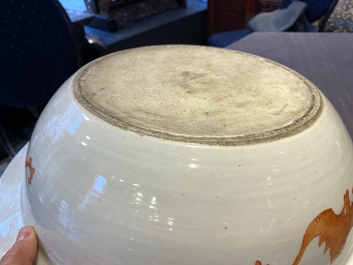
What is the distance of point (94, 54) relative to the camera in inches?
53.8

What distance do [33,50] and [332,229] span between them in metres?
0.98

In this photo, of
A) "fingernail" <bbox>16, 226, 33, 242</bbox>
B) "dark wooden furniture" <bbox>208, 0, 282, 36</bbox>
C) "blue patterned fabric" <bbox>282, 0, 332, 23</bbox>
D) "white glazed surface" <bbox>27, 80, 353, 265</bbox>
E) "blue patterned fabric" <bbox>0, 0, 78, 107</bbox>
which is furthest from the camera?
"dark wooden furniture" <bbox>208, 0, 282, 36</bbox>

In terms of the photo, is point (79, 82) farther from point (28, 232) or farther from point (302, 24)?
point (302, 24)

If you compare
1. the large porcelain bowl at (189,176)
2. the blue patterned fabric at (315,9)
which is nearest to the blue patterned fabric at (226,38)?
the blue patterned fabric at (315,9)

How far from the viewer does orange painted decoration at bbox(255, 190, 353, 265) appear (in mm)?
519

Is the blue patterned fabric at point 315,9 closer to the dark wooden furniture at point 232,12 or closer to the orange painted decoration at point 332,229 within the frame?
the dark wooden furniture at point 232,12

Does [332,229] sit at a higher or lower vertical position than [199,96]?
lower

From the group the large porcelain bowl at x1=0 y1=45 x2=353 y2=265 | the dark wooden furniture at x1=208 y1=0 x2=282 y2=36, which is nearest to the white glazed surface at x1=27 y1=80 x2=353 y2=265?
the large porcelain bowl at x1=0 y1=45 x2=353 y2=265

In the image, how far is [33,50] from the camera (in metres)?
1.13

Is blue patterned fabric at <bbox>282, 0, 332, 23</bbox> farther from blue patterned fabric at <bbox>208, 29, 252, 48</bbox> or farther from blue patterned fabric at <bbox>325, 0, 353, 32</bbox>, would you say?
blue patterned fabric at <bbox>208, 29, 252, 48</bbox>

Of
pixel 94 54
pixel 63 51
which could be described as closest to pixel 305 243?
pixel 63 51

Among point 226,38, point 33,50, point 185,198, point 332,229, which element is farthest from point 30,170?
point 226,38

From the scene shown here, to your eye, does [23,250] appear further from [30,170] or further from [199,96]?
[199,96]

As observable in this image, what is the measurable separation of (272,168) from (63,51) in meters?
0.88
